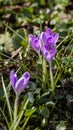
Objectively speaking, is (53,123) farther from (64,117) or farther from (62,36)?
(62,36)

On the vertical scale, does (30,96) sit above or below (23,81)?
below

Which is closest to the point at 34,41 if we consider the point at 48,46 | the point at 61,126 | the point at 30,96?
the point at 48,46

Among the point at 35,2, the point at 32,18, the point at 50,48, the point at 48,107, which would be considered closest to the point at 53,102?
the point at 48,107

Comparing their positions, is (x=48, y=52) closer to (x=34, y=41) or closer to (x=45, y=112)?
(x=34, y=41)

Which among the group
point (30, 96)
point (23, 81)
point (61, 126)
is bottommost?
point (61, 126)

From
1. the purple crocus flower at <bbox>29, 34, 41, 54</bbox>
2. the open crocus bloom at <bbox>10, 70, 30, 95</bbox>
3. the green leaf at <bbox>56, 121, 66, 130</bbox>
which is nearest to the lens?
the open crocus bloom at <bbox>10, 70, 30, 95</bbox>

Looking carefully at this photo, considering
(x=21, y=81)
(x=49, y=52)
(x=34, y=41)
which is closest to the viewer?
(x=21, y=81)

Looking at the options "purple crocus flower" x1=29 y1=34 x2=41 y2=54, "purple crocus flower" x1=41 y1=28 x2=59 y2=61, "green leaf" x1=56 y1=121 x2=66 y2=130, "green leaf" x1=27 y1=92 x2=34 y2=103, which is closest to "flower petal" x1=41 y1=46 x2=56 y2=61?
"purple crocus flower" x1=41 y1=28 x2=59 y2=61

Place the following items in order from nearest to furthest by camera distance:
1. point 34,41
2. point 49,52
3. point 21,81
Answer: point 21,81
point 49,52
point 34,41

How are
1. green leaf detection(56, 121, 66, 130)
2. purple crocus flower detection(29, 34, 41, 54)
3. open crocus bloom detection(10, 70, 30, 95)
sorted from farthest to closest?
purple crocus flower detection(29, 34, 41, 54)
green leaf detection(56, 121, 66, 130)
open crocus bloom detection(10, 70, 30, 95)

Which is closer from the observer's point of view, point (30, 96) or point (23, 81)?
point (23, 81)

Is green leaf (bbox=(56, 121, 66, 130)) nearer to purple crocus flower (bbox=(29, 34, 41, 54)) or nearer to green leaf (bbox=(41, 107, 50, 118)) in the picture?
green leaf (bbox=(41, 107, 50, 118))
